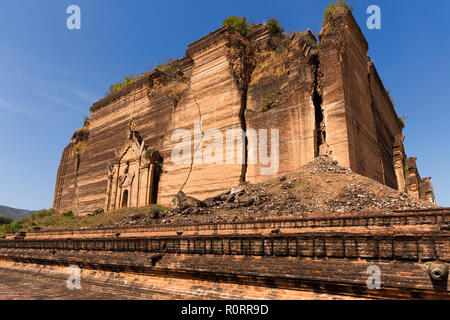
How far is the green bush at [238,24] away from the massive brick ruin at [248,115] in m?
0.62

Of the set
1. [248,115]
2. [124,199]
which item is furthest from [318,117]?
[124,199]

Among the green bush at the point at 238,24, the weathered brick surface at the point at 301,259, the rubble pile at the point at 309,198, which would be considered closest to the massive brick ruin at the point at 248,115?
the green bush at the point at 238,24

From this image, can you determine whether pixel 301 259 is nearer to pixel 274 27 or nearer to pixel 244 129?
pixel 244 129

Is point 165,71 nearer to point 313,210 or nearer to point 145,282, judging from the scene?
point 313,210

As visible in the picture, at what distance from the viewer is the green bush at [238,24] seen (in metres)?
21.7

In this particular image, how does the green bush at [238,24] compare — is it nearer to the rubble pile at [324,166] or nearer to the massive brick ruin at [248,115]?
the massive brick ruin at [248,115]

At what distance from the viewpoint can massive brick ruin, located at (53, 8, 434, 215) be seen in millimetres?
15766

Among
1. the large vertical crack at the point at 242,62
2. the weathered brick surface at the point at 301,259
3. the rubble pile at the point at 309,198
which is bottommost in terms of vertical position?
the weathered brick surface at the point at 301,259

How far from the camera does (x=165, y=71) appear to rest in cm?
2747

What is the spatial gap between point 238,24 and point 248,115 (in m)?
7.42

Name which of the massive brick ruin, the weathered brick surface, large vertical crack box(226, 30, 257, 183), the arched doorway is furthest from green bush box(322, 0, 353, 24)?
the arched doorway

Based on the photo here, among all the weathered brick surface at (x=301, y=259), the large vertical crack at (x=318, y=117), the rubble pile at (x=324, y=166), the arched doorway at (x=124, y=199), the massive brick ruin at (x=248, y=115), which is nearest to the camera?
the weathered brick surface at (x=301, y=259)

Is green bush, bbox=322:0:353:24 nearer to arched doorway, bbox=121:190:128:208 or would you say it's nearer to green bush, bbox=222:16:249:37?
green bush, bbox=222:16:249:37

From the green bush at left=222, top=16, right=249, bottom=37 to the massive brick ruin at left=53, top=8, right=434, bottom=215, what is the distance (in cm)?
62
